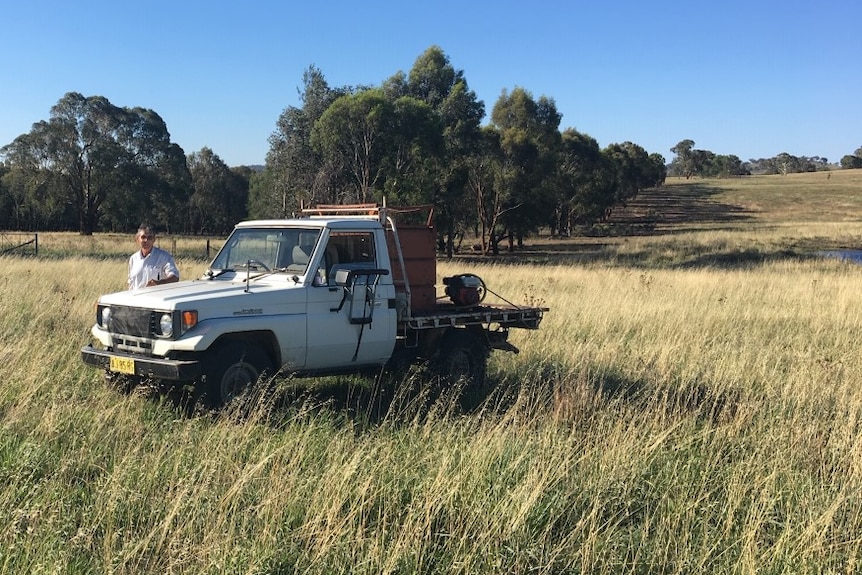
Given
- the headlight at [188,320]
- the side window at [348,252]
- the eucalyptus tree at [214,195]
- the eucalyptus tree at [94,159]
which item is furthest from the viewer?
the eucalyptus tree at [214,195]

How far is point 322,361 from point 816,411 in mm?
4604

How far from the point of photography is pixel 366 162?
3095 centimetres

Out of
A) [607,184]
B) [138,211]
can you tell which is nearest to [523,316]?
[138,211]

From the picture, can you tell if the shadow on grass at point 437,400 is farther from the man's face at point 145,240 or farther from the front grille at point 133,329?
the man's face at point 145,240

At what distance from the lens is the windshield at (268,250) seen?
21.9 ft

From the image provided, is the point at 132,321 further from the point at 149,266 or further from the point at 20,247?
the point at 20,247

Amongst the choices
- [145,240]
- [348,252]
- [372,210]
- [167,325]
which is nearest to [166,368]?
[167,325]

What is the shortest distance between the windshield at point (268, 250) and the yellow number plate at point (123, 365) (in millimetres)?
1342

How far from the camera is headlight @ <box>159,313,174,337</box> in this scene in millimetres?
5680

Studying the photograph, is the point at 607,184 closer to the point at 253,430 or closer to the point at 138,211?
the point at 138,211

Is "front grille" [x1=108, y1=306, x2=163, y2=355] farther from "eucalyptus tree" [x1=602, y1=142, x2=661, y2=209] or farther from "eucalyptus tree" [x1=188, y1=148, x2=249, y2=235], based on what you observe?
"eucalyptus tree" [x1=188, y1=148, x2=249, y2=235]

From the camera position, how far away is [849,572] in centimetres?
375

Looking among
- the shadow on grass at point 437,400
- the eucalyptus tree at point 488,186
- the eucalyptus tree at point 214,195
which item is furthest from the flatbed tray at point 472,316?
the eucalyptus tree at point 214,195

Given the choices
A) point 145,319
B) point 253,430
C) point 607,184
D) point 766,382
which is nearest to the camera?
point 253,430
